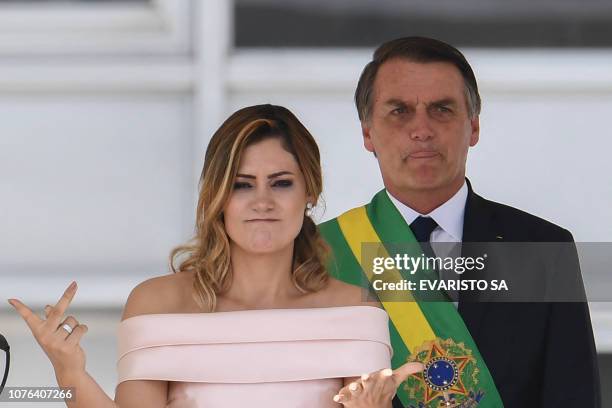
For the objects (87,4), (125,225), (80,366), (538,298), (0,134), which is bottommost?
(80,366)

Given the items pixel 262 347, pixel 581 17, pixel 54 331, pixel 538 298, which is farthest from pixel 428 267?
pixel 54 331

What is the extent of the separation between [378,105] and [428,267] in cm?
42

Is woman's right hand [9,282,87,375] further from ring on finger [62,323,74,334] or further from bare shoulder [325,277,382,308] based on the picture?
bare shoulder [325,277,382,308]

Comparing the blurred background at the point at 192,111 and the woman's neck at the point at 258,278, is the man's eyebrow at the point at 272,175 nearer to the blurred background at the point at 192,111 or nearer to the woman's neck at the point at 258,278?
the woman's neck at the point at 258,278

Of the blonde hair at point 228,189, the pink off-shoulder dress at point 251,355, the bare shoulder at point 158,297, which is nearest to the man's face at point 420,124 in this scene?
the blonde hair at point 228,189

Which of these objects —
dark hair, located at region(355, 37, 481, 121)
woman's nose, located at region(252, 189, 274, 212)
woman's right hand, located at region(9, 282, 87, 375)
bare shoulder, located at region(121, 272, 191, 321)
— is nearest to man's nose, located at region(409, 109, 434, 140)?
dark hair, located at region(355, 37, 481, 121)

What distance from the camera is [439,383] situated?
114 inches

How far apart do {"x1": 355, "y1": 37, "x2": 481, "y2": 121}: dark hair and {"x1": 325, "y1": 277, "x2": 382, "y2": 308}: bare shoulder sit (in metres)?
0.49

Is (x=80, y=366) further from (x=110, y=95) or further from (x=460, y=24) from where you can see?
(x=460, y=24)

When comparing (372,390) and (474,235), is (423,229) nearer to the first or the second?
(474,235)

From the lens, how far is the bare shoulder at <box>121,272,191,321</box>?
2736 millimetres

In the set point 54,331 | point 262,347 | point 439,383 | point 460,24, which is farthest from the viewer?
point 460,24

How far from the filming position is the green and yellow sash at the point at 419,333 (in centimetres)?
288

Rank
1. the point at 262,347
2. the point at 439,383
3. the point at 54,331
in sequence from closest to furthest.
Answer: the point at 54,331, the point at 262,347, the point at 439,383
